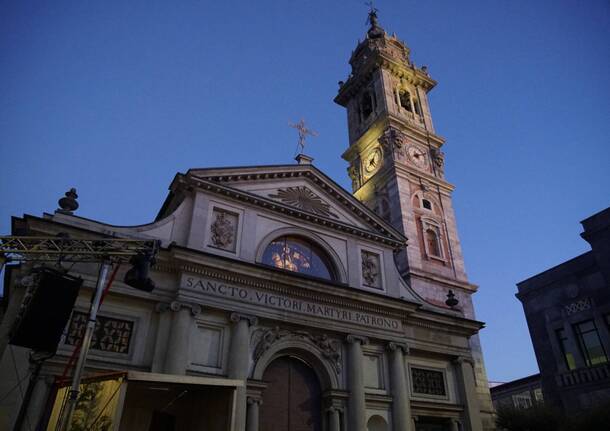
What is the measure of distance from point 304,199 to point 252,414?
9031mm

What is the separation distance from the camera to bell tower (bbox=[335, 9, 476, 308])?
27844 mm

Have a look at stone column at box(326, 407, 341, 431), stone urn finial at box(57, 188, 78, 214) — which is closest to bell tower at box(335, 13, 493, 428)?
stone column at box(326, 407, 341, 431)

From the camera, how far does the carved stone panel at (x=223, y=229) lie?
53.4 feet

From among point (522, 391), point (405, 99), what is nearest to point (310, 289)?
point (405, 99)

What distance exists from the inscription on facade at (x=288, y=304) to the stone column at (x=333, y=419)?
3169 millimetres

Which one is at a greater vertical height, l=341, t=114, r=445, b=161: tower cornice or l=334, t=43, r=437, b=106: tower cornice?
l=334, t=43, r=437, b=106: tower cornice

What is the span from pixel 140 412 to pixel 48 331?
361 centimetres

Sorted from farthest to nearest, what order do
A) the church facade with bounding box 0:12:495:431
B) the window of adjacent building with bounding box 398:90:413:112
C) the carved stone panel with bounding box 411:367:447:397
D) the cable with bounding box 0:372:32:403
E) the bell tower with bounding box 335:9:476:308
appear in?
1. the window of adjacent building with bounding box 398:90:413:112
2. the bell tower with bounding box 335:9:476:308
3. the carved stone panel with bounding box 411:367:447:397
4. the church facade with bounding box 0:12:495:431
5. the cable with bounding box 0:372:32:403

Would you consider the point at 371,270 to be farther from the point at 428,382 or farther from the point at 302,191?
the point at 428,382

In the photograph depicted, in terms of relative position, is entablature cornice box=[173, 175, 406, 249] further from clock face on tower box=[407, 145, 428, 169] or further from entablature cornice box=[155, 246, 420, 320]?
clock face on tower box=[407, 145, 428, 169]

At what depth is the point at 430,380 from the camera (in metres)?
18.6

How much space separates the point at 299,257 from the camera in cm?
1839

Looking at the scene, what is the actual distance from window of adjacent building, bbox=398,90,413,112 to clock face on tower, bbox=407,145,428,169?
4825 mm

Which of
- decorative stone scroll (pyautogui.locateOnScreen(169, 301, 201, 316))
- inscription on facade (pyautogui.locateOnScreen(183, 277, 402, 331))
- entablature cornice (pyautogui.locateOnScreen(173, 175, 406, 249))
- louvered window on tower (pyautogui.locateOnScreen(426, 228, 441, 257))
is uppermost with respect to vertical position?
louvered window on tower (pyautogui.locateOnScreen(426, 228, 441, 257))
